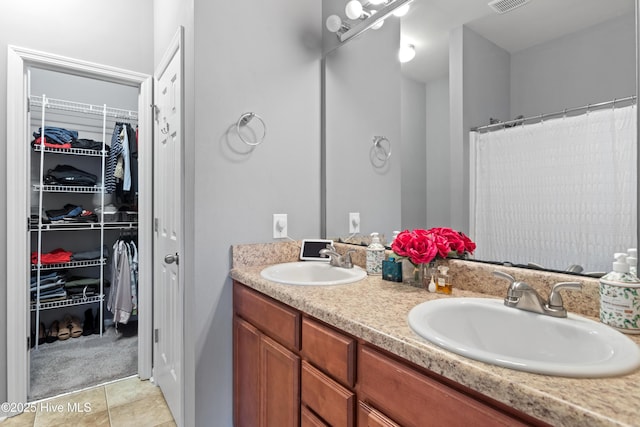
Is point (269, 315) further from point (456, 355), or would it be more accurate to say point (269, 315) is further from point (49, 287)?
point (49, 287)

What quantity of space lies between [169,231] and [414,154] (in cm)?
139

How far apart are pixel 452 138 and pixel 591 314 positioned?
28.0 inches

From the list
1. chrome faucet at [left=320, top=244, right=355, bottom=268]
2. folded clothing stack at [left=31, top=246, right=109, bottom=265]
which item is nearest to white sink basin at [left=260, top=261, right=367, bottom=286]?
chrome faucet at [left=320, top=244, right=355, bottom=268]

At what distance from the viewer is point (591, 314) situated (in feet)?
Result: 2.76

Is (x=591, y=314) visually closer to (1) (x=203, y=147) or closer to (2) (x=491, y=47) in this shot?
(2) (x=491, y=47)

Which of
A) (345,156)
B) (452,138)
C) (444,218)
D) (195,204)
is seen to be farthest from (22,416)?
(452,138)

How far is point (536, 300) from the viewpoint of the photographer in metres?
0.83

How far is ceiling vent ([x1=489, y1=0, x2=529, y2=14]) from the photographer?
106 centimetres

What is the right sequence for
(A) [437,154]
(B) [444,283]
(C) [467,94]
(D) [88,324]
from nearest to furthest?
1. (B) [444,283]
2. (C) [467,94]
3. (A) [437,154]
4. (D) [88,324]

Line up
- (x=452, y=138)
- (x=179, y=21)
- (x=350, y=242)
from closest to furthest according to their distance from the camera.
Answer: (x=452, y=138)
(x=179, y=21)
(x=350, y=242)

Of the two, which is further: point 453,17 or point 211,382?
point 211,382

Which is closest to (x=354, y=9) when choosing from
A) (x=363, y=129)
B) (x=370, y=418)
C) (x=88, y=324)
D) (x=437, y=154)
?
(x=363, y=129)

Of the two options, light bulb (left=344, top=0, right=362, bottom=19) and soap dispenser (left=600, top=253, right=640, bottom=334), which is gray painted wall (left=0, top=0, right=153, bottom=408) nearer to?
light bulb (left=344, top=0, right=362, bottom=19)

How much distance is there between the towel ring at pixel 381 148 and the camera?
1.59 metres
